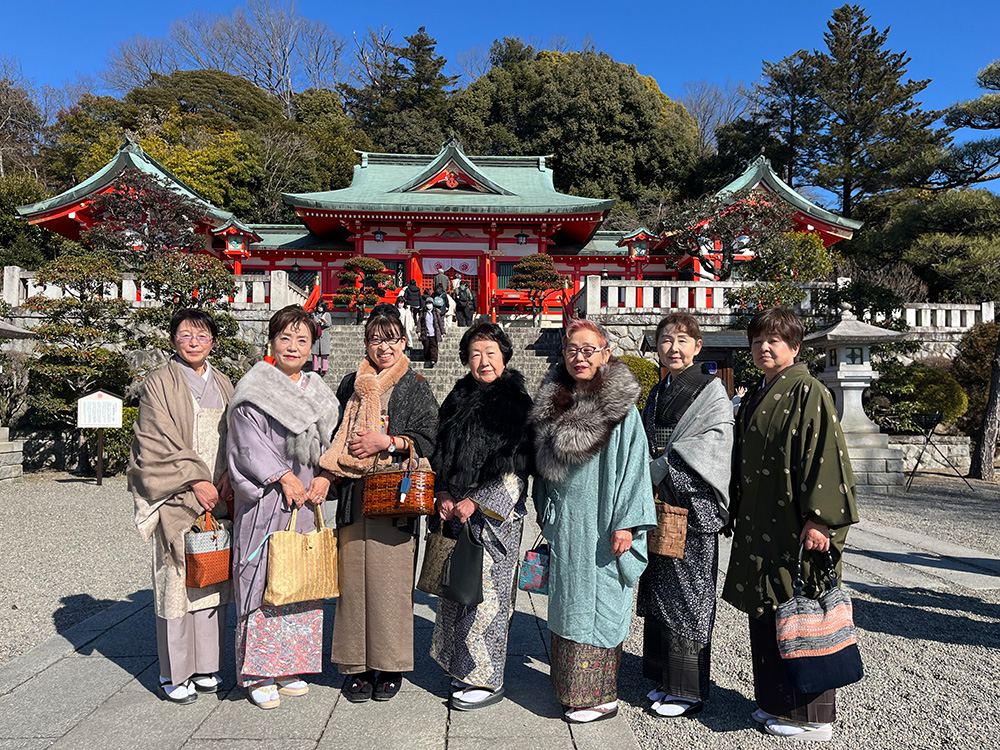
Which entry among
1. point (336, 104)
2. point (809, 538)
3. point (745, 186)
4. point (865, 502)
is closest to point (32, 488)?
point (809, 538)

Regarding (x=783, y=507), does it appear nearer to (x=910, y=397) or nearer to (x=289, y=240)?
(x=910, y=397)

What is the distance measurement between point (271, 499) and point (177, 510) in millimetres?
476

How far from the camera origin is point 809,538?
7.63ft

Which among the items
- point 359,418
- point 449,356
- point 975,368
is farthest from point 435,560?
point 975,368

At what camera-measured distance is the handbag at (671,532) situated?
8.28ft

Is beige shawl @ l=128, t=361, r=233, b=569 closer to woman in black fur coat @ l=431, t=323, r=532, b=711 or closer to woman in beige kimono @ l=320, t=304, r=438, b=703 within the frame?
woman in beige kimono @ l=320, t=304, r=438, b=703

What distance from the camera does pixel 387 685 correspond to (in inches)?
104

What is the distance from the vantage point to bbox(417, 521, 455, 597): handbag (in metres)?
2.66

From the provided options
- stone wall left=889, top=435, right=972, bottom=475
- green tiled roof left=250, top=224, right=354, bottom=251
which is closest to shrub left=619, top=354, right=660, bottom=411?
stone wall left=889, top=435, right=972, bottom=475

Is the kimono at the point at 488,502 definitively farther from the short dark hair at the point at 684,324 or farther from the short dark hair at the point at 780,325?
the short dark hair at the point at 780,325

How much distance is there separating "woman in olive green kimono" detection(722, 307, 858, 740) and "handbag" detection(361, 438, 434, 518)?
4.44 ft

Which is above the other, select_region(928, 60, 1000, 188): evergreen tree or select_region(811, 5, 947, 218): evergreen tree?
select_region(811, 5, 947, 218): evergreen tree

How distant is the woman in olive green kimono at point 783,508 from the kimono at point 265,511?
187 centimetres

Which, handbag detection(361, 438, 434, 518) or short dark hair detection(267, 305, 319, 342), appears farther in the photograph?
short dark hair detection(267, 305, 319, 342)
